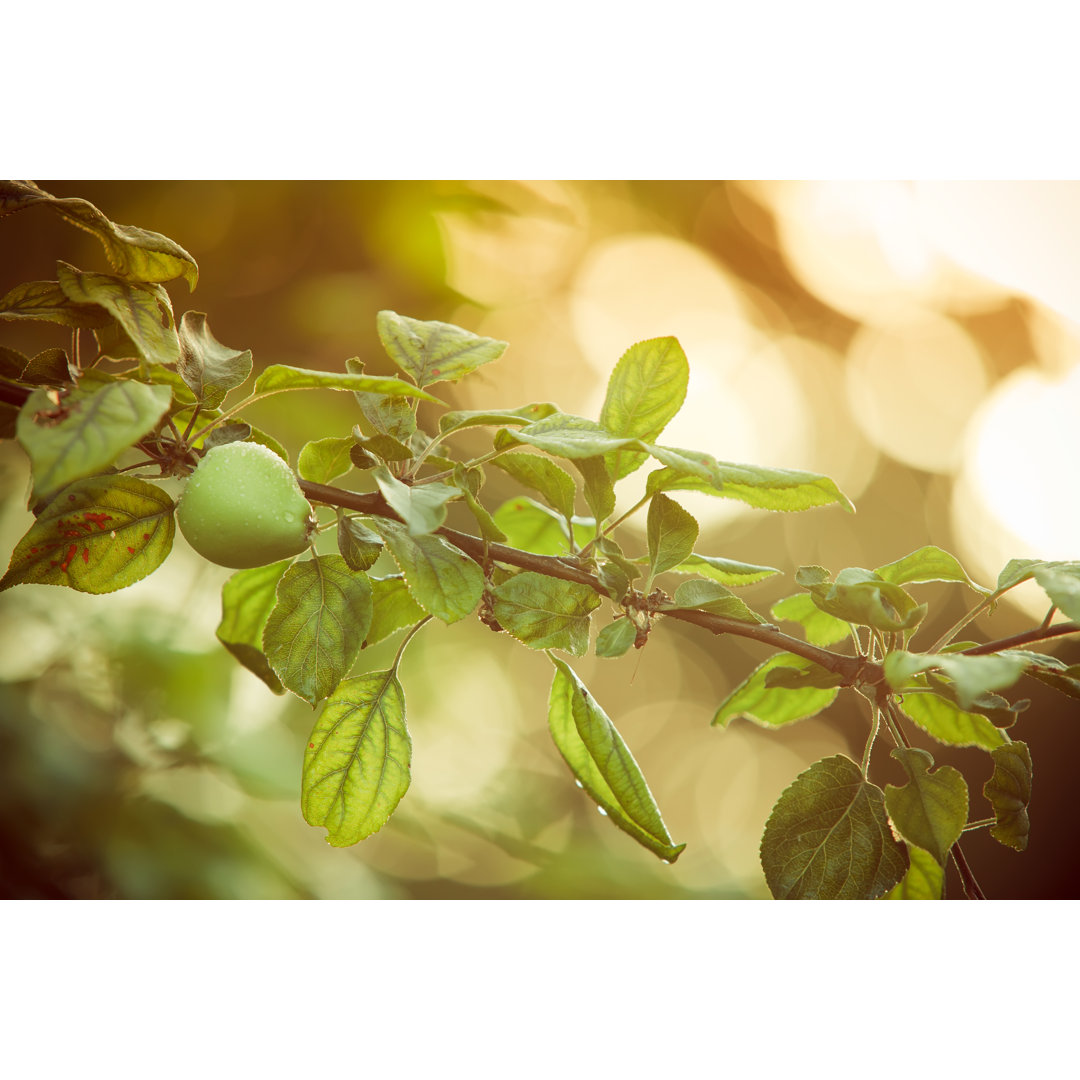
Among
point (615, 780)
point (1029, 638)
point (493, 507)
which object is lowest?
point (493, 507)

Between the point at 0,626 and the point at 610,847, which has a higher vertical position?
the point at 0,626

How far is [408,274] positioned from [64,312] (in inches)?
41.0

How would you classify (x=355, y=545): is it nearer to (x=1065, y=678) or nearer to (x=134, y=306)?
(x=134, y=306)

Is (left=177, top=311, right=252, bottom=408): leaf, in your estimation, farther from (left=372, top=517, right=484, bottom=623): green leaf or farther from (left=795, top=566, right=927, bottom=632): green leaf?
(left=795, top=566, right=927, bottom=632): green leaf

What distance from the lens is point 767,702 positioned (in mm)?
515

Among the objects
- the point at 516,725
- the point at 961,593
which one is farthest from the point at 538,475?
the point at 961,593

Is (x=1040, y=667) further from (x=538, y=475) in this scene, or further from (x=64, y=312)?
(x=64, y=312)

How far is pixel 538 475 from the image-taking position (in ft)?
1.38

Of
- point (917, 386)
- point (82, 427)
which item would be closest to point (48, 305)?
point (82, 427)

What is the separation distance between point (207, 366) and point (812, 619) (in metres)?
0.38

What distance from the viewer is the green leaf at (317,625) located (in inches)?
14.5

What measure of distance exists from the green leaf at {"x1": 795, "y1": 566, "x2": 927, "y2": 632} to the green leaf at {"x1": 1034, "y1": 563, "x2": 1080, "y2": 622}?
0.05 m

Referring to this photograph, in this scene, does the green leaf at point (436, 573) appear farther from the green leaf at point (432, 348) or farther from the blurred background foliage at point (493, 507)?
the blurred background foliage at point (493, 507)

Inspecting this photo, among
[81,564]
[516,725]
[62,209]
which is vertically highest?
[62,209]
